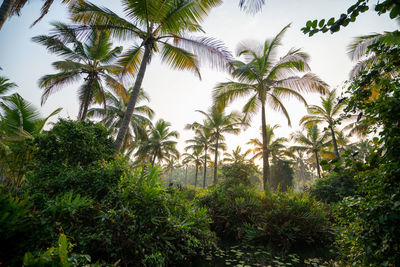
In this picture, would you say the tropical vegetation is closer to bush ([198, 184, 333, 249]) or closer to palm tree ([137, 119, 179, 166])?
bush ([198, 184, 333, 249])

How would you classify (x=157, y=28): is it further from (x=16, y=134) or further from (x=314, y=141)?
(x=314, y=141)

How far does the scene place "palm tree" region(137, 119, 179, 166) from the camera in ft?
69.2

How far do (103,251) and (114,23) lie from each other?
6.87 m

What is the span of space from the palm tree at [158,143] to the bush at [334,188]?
14792 mm

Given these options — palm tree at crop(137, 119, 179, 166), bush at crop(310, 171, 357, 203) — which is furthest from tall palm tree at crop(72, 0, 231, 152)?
palm tree at crop(137, 119, 179, 166)

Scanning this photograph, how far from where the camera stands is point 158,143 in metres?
21.1

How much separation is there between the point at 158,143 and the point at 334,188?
16.8 metres

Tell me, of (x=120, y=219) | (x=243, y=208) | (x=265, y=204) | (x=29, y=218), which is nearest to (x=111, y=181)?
(x=120, y=219)

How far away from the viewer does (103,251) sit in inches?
113

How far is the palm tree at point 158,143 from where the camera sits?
21.1m

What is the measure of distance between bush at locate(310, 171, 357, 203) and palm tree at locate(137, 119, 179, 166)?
14792mm

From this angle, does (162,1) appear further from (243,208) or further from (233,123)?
(233,123)

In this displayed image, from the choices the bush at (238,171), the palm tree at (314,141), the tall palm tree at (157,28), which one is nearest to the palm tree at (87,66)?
the tall palm tree at (157,28)

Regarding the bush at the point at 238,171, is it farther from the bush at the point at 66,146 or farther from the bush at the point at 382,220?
the bush at the point at 382,220
